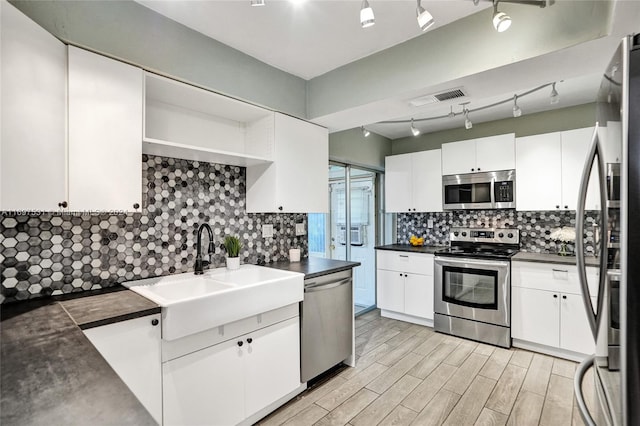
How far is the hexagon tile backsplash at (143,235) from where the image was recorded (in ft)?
5.44

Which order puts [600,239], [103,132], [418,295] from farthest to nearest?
[418,295]
[103,132]
[600,239]

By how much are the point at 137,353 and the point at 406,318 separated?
11.0 ft

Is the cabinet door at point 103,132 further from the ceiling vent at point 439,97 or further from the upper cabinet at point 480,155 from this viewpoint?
the upper cabinet at point 480,155

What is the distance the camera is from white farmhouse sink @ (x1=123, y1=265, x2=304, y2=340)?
1616 millimetres

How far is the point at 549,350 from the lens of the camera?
3.10 m

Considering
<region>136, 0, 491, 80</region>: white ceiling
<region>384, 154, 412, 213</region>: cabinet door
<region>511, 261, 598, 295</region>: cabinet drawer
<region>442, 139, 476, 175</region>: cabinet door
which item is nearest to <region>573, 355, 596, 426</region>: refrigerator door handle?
<region>136, 0, 491, 80</region>: white ceiling

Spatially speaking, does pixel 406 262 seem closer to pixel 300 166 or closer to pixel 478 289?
pixel 478 289

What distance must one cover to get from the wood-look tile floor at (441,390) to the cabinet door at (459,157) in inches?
81.6

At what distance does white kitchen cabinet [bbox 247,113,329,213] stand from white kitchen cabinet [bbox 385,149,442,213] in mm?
1819

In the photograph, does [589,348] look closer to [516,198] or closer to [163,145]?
[516,198]

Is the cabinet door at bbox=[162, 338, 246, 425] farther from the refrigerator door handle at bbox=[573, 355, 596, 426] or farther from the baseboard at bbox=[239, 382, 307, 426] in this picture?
the refrigerator door handle at bbox=[573, 355, 596, 426]

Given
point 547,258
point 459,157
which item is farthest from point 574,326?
point 459,157

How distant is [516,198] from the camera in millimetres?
3518

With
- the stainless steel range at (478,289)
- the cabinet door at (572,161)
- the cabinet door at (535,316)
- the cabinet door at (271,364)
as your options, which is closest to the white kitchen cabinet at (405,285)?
the stainless steel range at (478,289)
